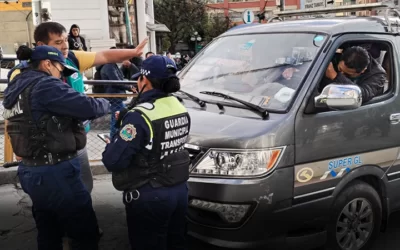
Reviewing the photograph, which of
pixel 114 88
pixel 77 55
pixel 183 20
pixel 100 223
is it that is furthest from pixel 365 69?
pixel 183 20

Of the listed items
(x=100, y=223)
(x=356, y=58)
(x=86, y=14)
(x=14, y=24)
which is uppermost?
(x=86, y=14)

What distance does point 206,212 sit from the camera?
3.14m

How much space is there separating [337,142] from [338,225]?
678 millimetres

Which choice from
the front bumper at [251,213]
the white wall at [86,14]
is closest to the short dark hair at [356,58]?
the front bumper at [251,213]

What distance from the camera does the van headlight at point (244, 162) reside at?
301 centimetres

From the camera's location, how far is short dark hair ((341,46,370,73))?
3680mm

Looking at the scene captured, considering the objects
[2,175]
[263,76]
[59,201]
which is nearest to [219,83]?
[263,76]

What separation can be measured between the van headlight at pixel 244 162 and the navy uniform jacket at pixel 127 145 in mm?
677

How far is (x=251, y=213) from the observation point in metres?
2.99

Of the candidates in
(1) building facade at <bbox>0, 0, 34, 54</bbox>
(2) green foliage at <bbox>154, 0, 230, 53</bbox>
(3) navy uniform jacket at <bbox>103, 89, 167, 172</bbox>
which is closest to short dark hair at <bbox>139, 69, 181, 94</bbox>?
(3) navy uniform jacket at <bbox>103, 89, 167, 172</bbox>

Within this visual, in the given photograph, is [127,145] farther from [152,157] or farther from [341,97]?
[341,97]

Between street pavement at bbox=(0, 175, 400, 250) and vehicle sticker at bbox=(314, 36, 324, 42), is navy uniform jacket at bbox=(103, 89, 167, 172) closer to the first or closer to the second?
street pavement at bbox=(0, 175, 400, 250)

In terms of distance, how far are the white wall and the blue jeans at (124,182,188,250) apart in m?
18.6

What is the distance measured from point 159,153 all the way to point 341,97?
1393 millimetres
